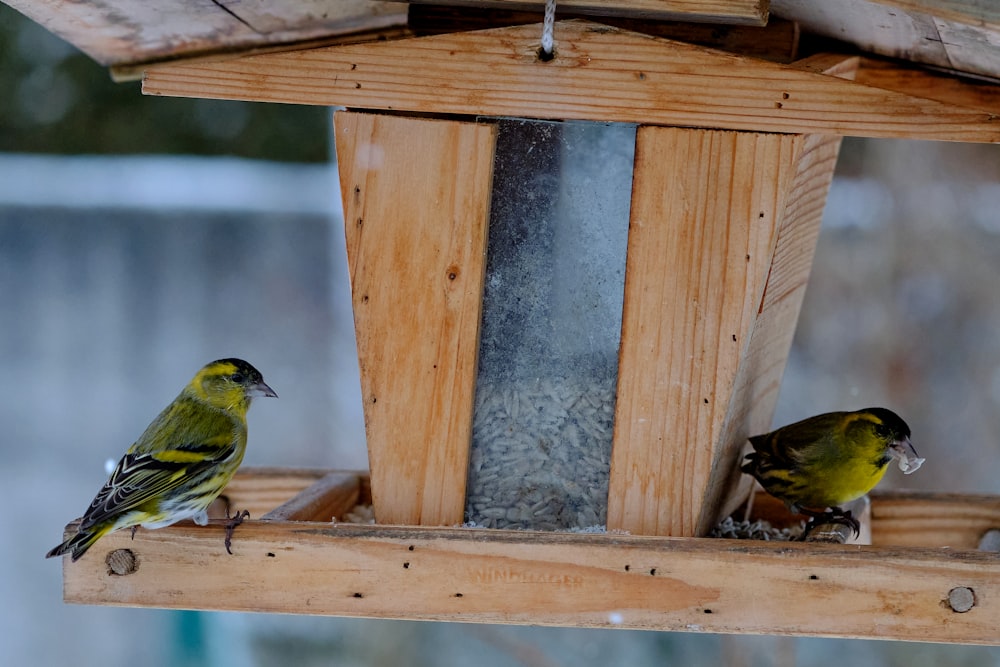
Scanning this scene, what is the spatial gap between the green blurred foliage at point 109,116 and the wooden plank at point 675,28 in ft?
11.5

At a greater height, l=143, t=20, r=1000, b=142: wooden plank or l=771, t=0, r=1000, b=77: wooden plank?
l=771, t=0, r=1000, b=77: wooden plank

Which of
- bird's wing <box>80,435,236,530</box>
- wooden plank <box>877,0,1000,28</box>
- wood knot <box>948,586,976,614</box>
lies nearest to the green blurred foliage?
bird's wing <box>80,435,236,530</box>

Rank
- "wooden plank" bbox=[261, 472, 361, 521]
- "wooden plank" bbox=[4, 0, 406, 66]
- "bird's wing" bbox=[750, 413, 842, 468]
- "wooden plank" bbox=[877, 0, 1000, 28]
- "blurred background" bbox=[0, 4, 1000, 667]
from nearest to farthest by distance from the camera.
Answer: "wooden plank" bbox=[877, 0, 1000, 28]
"wooden plank" bbox=[261, 472, 361, 521]
"wooden plank" bbox=[4, 0, 406, 66]
"bird's wing" bbox=[750, 413, 842, 468]
"blurred background" bbox=[0, 4, 1000, 667]

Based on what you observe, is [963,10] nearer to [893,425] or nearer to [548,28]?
[548,28]

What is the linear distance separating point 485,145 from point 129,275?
3741mm

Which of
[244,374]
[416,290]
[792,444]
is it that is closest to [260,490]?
[244,374]

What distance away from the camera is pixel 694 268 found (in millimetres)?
2305

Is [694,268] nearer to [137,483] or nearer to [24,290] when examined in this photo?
[137,483]

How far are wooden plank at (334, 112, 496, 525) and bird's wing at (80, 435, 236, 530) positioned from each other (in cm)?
59

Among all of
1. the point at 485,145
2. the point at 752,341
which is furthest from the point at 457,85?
the point at 752,341

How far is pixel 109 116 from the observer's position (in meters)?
6.14

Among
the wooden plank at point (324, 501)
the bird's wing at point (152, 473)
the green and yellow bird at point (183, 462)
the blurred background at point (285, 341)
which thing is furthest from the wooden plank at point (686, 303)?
the blurred background at point (285, 341)

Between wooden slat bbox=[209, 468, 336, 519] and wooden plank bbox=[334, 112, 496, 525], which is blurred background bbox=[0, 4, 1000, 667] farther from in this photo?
wooden plank bbox=[334, 112, 496, 525]

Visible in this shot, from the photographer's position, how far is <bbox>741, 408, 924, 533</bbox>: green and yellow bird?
282cm
